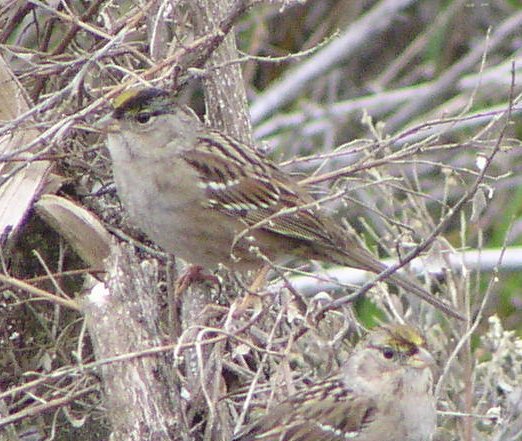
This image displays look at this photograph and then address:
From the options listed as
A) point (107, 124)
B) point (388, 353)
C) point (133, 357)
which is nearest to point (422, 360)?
point (388, 353)

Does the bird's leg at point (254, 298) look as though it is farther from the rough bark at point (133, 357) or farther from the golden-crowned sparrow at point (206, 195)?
the rough bark at point (133, 357)

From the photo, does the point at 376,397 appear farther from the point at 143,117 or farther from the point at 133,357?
the point at 143,117

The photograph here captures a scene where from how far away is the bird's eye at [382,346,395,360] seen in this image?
3322 mm

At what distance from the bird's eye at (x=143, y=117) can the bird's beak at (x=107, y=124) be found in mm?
108

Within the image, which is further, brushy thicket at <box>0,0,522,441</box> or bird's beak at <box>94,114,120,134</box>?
bird's beak at <box>94,114,120,134</box>

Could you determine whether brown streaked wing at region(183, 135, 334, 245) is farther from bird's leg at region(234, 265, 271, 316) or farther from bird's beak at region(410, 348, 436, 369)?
bird's beak at region(410, 348, 436, 369)

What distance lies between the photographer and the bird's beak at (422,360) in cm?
327

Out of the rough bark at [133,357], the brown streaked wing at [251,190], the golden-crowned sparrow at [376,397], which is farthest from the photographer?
the brown streaked wing at [251,190]

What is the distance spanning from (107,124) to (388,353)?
2.84 ft

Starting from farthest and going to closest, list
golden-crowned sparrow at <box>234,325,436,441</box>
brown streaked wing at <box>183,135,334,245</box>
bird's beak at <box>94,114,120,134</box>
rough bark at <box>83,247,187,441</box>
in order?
brown streaked wing at <box>183,135,334,245</box>
bird's beak at <box>94,114,120,134</box>
golden-crowned sparrow at <box>234,325,436,441</box>
rough bark at <box>83,247,187,441</box>

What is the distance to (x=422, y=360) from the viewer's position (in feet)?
10.8

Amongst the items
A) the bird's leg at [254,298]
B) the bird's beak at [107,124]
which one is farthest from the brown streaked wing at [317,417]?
the bird's beak at [107,124]

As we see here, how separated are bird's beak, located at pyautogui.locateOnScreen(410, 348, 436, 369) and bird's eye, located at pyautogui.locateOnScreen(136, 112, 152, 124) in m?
0.91

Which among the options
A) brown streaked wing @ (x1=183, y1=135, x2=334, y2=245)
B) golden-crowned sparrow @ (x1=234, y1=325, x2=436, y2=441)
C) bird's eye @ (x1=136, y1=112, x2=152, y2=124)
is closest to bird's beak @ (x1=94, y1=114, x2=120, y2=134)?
bird's eye @ (x1=136, y1=112, x2=152, y2=124)
